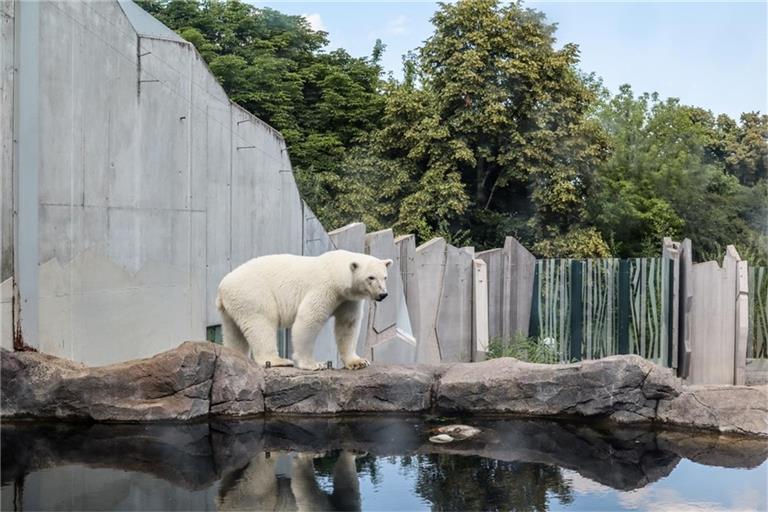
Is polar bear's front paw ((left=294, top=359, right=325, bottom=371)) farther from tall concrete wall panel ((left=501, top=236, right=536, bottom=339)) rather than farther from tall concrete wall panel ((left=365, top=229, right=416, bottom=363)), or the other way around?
tall concrete wall panel ((left=501, top=236, right=536, bottom=339))

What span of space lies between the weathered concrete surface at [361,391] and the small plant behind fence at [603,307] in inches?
150

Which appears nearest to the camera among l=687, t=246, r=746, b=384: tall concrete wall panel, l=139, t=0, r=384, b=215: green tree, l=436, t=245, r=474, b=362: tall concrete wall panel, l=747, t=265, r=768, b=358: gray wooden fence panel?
l=687, t=246, r=746, b=384: tall concrete wall panel

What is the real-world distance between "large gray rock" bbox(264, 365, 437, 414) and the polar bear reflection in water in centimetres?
90

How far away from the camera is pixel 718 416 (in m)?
4.98

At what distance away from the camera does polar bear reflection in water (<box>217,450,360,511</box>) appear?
346cm

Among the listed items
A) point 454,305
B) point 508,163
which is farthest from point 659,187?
point 454,305

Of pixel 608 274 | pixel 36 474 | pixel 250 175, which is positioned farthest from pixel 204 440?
pixel 608 274

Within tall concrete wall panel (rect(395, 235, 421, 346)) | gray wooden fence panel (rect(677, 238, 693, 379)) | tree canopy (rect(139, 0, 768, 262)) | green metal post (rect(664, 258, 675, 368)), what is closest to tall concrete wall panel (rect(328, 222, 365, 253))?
tall concrete wall panel (rect(395, 235, 421, 346))

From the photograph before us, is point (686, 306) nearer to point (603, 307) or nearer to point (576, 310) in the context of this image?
point (603, 307)

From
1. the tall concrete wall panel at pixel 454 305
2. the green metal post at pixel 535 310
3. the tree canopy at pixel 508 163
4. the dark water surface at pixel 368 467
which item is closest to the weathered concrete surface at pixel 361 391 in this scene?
the dark water surface at pixel 368 467

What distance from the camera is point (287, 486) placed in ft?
12.2

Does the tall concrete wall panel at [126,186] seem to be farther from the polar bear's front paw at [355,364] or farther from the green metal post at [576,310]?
the green metal post at [576,310]

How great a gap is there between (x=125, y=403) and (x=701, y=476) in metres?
3.20

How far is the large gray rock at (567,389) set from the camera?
5172 millimetres
